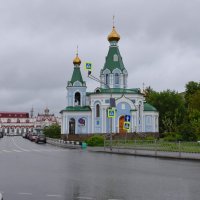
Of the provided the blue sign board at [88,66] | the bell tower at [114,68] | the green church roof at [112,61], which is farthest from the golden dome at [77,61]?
the blue sign board at [88,66]

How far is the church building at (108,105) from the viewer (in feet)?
195

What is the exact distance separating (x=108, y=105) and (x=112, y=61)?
8.35 meters

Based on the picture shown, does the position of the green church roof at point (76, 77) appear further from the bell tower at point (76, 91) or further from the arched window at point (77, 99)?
the arched window at point (77, 99)

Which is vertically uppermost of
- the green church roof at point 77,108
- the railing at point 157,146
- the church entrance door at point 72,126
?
the green church roof at point 77,108

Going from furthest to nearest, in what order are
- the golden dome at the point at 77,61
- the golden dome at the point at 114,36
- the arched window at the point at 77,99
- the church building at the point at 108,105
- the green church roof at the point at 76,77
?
the golden dome at the point at 77,61, the green church roof at the point at 76,77, the arched window at the point at 77,99, the golden dome at the point at 114,36, the church building at the point at 108,105

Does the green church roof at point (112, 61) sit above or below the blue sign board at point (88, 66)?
above

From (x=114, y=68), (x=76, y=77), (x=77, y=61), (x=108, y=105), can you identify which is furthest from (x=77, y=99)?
(x=114, y=68)

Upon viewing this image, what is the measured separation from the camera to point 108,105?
5931 centimetres

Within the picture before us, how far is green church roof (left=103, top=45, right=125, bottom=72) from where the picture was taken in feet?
205

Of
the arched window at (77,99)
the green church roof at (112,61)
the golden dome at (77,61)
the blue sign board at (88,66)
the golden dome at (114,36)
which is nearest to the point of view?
the blue sign board at (88,66)

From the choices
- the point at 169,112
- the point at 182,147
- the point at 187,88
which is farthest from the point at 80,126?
the point at 182,147

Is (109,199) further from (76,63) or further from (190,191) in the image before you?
(76,63)

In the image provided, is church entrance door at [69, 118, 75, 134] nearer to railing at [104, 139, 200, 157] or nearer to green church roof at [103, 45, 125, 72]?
green church roof at [103, 45, 125, 72]

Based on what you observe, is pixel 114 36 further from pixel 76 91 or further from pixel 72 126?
pixel 72 126
